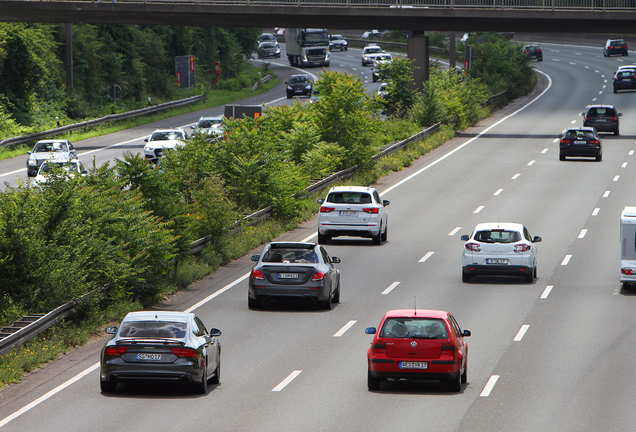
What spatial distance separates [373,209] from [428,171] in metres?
16.8

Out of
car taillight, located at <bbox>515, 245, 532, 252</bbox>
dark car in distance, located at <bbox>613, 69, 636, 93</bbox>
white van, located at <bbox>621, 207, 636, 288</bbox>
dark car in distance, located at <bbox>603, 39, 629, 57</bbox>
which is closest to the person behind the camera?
white van, located at <bbox>621, 207, 636, 288</bbox>

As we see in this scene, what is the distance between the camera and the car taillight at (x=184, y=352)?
14180 millimetres

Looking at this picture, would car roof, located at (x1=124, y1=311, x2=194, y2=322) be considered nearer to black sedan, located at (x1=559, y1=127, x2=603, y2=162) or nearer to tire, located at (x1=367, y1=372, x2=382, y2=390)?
tire, located at (x1=367, y1=372, x2=382, y2=390)

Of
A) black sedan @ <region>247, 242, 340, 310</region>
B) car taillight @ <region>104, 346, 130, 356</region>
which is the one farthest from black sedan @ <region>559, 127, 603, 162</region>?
car taillight @ <region>104, 346, 130, 356</region>

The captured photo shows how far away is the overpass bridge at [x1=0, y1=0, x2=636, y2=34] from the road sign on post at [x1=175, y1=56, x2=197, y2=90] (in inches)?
824

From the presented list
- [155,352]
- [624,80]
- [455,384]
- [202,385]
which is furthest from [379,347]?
[624,80]

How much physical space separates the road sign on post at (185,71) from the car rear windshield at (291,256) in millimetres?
54785

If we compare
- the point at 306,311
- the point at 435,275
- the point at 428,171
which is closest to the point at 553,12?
the point at 428,171

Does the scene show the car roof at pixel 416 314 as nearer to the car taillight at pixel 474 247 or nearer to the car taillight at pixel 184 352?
the car taillight at pixel 184 352

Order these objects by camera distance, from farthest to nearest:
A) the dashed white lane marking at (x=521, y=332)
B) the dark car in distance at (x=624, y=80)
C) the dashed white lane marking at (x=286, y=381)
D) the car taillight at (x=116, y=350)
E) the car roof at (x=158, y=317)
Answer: the dark car in distance at (x=624, y=80)
the dashed white lane marking at (x=521, y=332)
the dashed white lane marking at (x=286, y=381)
the car roof at (x=158, y=317)
the car taillight at (x=116, y=350)

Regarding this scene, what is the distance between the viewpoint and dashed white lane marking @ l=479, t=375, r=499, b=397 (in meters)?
15.0

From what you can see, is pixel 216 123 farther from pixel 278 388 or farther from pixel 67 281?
pixel 278 388

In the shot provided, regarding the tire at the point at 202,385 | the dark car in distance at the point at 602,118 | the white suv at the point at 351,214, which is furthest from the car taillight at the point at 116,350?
the dark car in distance at the point at 602,118

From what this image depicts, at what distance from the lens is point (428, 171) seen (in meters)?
47.1
